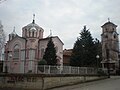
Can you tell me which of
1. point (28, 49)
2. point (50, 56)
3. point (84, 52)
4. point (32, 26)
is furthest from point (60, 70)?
point (32, 26)

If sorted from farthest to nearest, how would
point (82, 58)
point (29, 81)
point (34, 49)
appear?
point (34, 49), point (82, 58), point (29, 81)

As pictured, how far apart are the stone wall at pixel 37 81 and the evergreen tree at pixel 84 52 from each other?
9976mm

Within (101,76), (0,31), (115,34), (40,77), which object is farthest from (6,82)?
(115,34)

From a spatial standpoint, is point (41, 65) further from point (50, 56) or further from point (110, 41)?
point (110, 41)

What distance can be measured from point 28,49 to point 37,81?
21.1 m

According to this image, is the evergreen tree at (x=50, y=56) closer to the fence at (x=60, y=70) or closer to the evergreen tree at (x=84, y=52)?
the evergreen tree at (x=84, y=52)

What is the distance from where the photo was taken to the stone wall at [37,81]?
76.4ft

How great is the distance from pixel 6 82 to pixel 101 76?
1452cm

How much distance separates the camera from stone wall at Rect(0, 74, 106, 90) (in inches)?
917

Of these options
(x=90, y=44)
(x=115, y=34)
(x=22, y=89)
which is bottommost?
(x=22, y=89)

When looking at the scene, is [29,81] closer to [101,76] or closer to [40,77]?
[40,77]

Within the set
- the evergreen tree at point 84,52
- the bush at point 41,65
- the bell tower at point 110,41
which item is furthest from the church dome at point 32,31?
the bell tower at point 110,41

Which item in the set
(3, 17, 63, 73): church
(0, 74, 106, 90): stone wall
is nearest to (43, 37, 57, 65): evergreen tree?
(3, 17, 63, 73): church

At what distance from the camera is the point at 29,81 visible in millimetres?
24031
